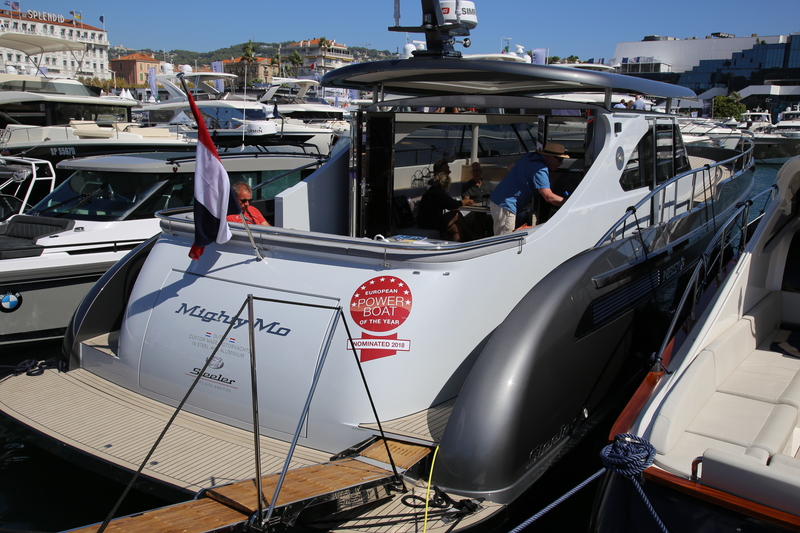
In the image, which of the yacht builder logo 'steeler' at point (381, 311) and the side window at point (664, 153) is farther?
the side window at point (664, 153)

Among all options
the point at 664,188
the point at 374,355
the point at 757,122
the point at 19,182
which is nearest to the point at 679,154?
the point at 664,188

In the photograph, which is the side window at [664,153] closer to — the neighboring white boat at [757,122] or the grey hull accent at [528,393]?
the grey hull accent at [528,393]

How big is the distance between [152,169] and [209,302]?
4.92 m

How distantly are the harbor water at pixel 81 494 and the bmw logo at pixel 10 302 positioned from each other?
2.22m

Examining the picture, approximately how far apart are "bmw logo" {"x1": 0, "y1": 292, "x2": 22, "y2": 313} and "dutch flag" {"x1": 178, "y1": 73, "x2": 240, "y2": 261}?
4.51 m

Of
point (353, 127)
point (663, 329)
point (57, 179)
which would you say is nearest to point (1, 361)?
point (57, 179)

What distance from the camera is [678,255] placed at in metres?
5.70

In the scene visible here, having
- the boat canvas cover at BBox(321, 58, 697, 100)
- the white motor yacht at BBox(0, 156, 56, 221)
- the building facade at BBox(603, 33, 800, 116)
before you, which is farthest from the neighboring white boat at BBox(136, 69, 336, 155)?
the building facade at BBox(603, 33, 800, 116)

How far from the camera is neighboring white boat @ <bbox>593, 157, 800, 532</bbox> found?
277cm

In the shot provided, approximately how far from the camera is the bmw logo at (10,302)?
7.11m

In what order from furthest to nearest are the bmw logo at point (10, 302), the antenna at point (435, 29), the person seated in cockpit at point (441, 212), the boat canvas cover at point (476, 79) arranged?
the bmw logo at point (10, 302), the person seated in cockpit at point (441, 212), the antenna at point (435, 29), the boat canvas cover at point (476, 79)

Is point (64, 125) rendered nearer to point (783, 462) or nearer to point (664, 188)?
point (664, 188)

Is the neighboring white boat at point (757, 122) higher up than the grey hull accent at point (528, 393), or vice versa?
the neighboring white boat at point (757, 122)

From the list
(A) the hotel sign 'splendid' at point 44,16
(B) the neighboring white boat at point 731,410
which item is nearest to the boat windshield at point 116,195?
(B) the neighboring white boat at point 731,410
